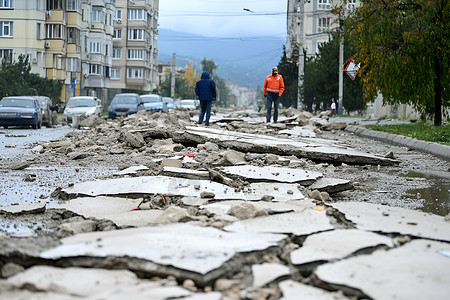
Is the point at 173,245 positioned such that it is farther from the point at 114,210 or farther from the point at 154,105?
the point at 154,105

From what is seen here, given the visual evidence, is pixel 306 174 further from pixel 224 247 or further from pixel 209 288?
pixel 209 288

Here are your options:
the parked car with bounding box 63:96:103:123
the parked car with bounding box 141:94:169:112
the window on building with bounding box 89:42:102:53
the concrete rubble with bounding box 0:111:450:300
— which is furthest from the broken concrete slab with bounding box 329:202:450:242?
the window on building with bounding box 89:42:102:53

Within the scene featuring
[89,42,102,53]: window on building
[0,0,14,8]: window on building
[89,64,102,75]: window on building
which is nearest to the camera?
[0,0,14,8]: window on building

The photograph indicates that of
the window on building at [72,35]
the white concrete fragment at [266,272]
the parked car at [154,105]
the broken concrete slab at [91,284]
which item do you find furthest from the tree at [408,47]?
the window on building at [72,35]

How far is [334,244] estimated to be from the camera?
3.94 metres

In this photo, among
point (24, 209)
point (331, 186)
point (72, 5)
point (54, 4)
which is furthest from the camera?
point (72, 5)

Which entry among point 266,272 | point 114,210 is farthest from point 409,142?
point 266,272

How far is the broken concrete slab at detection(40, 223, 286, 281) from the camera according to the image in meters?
3.41

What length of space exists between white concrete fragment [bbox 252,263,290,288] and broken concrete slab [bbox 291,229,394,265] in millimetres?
125

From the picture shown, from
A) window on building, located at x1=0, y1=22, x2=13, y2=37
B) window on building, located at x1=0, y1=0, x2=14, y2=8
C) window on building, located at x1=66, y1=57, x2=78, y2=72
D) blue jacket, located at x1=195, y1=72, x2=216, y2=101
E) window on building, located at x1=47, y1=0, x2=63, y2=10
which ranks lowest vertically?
blue jacket, located at x1=195, y1=72, x2=216, y2=101

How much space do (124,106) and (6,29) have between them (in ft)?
87.3

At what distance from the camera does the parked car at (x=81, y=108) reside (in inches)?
1284

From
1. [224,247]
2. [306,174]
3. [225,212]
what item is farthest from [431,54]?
[224,247]

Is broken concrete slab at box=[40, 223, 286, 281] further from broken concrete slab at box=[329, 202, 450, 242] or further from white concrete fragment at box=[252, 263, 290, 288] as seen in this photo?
broken concrete slab at box=[329, 202, 450, 242]
